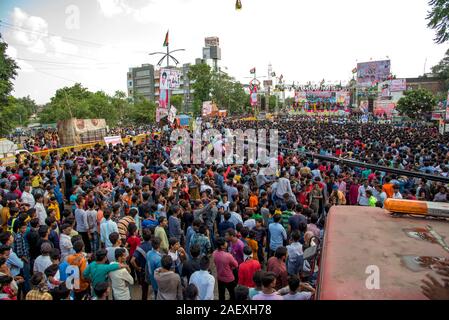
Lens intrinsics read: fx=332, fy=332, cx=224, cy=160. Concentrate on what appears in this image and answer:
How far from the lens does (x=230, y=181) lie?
8.04 metres

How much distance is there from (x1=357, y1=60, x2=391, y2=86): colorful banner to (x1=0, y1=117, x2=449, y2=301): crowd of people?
60429mm

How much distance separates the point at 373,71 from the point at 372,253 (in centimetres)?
7037

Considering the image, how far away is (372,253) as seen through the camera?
8.11 ft

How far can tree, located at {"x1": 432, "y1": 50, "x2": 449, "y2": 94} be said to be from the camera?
180 ft

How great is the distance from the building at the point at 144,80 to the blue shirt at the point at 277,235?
286ft

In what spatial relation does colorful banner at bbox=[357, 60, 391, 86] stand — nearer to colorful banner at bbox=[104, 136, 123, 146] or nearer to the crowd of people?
colorful banner at bbox=[104, 136, 123, 146]

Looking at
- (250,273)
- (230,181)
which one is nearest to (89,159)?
(230,181)

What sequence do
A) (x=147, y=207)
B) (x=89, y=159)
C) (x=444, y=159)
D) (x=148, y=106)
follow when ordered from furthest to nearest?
(x=148, y=106), (x=89, y=159), (x=444, y=159), (x=147, y=207)

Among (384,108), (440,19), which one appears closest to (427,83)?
(384,108)

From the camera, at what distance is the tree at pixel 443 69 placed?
55.0m
